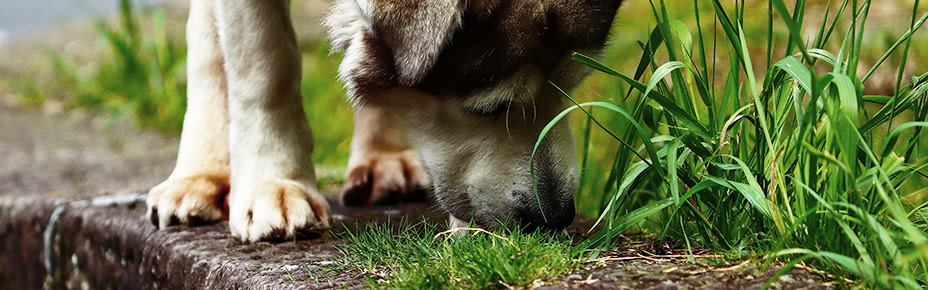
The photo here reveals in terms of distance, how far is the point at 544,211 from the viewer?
5.77 feet

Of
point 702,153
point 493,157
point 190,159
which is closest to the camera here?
point 702,153

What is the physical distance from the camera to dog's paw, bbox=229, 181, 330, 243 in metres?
1.88

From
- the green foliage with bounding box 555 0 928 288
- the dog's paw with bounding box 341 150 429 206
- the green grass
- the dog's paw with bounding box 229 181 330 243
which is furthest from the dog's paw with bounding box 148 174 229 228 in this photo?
the green foliage with bounding box 555 0 928 288

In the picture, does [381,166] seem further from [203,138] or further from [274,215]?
[274,215]

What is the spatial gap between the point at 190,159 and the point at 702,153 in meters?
1.46

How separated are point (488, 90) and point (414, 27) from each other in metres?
0.29

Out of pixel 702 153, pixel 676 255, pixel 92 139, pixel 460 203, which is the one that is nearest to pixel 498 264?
pixel 676 255

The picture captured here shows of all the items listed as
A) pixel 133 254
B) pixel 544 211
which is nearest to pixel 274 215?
pixel 133 254

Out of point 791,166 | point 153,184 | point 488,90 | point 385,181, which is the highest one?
point 488,90

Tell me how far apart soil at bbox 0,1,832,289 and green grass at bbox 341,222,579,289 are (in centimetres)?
3

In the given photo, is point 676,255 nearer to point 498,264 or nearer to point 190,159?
point 498,264

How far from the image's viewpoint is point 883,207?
1.38 meters

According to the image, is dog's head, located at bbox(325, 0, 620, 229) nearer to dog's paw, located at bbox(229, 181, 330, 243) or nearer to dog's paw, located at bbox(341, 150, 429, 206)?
dog's paw, located at bbox(229, 181, 330, 243)

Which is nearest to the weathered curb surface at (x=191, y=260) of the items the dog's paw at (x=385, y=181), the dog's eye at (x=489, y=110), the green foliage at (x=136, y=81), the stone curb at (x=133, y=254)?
the stone curb at (x=133, y=254)
